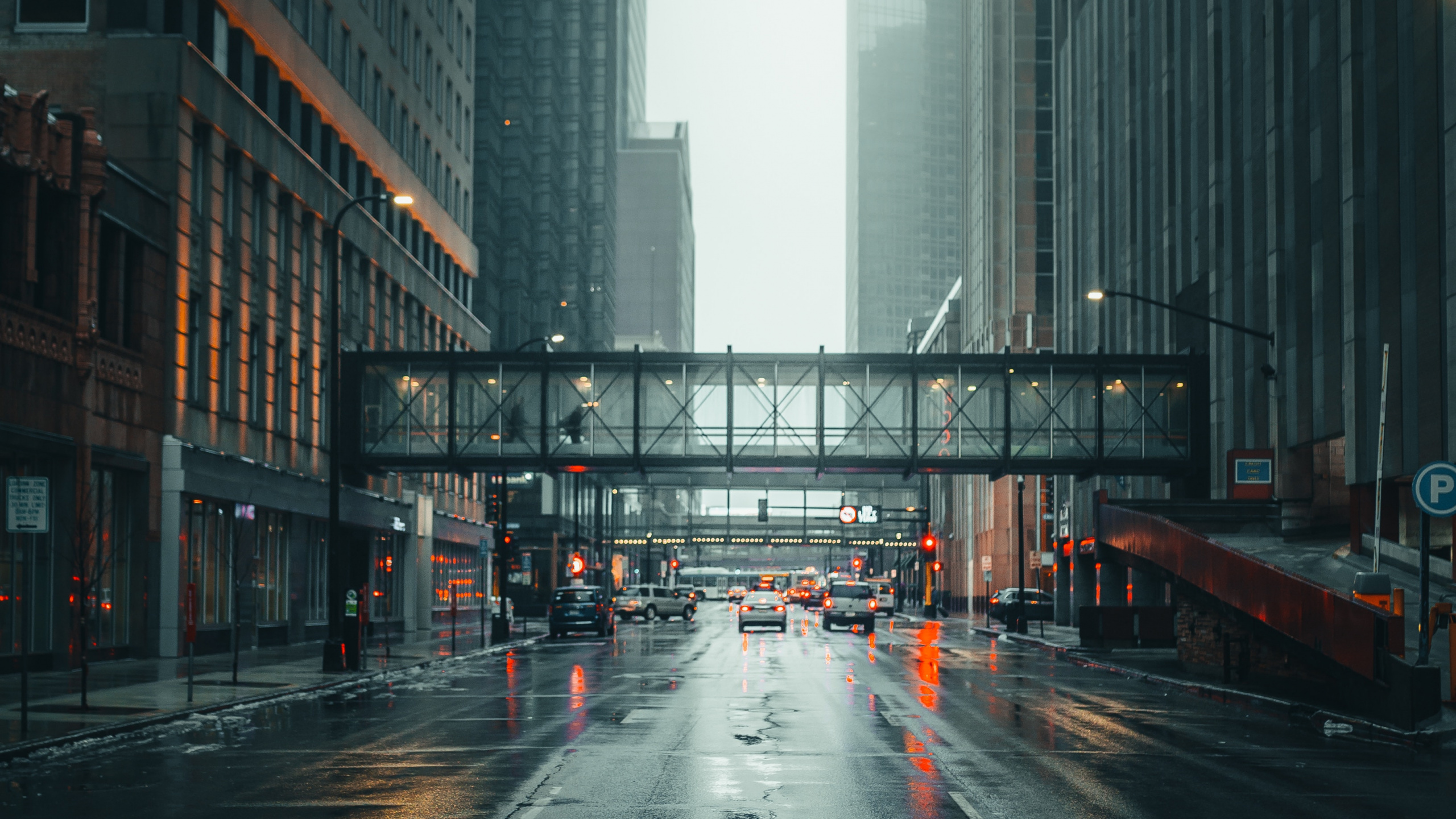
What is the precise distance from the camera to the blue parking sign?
62.4 ft

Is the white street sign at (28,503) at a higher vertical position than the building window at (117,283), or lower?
lower

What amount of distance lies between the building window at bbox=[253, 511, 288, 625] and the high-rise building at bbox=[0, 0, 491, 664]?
0.10 metres

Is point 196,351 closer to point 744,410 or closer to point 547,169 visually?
point 744,410

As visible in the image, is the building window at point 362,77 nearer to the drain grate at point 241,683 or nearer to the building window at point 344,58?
the building window at point 344,58

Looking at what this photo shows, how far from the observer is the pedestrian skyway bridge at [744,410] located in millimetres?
50938

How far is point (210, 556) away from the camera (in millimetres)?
38375

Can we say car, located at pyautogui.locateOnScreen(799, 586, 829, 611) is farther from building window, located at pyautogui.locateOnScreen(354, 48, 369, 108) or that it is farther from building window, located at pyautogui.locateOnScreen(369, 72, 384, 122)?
building window, located at pyautogui.locateOnScreen(354, 48, 369, 108)

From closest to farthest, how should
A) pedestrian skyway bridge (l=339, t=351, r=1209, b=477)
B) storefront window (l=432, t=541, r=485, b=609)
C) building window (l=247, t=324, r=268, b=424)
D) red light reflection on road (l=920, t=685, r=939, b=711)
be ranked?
red light reflection on road (l=920, t=685, r=939, b=711) < building window (l=247, t=324, r=268, b=424) < pedestrian skyway bridge (l=339, t=351, r=1209, b=477) < storefront window (l=432, t=541, r=485, b=609)

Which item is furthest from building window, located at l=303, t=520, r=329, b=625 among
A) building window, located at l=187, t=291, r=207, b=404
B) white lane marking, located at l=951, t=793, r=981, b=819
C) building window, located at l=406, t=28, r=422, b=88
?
white lane marking, located at l=951, t=793, r=981, b=819

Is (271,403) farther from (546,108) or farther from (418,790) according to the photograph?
(546,108)

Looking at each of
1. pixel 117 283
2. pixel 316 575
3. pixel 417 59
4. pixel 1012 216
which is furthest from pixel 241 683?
pixel 1012 216

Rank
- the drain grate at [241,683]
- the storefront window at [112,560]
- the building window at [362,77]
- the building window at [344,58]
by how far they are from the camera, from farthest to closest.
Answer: the building window at [362,77], the building window at [344,58], the storefront window at [112,560], the drain grate at [241,683]

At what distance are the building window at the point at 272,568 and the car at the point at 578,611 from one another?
42.6ft

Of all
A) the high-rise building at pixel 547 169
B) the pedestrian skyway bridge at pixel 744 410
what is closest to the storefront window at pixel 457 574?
the pedestrian skyway bridge at pixel 744 410
